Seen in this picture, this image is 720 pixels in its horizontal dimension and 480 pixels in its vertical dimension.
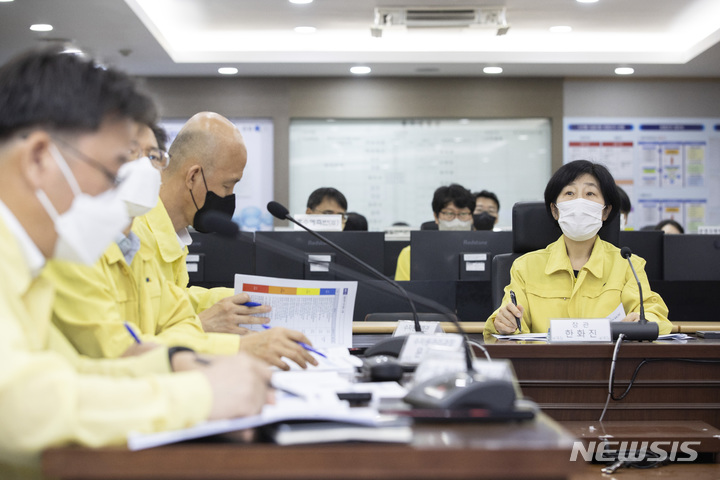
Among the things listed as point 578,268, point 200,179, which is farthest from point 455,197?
point 200,179

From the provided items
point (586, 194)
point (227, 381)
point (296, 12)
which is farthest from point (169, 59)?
point (227, 381)

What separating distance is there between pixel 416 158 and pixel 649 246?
3.33 m

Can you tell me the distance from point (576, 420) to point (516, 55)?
473cm

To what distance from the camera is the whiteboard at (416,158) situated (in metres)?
6.54

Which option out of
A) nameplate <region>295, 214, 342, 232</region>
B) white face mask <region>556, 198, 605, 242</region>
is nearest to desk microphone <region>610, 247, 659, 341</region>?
white face mask <region>556, 198, 605, 242</region>

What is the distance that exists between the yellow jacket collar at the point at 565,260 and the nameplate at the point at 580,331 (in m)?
0.57

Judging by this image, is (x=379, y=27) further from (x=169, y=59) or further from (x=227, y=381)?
(x=227, y=381)

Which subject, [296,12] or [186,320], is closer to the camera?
[186,320]

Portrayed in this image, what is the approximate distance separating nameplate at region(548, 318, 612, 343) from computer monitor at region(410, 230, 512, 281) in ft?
5.40

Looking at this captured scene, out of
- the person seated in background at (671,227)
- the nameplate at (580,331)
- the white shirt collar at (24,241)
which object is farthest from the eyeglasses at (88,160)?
the person seated in background at (671,227)

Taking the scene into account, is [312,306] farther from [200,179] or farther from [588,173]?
[588,173]

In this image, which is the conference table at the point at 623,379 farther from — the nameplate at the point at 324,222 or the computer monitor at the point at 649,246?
the nameplate at the point at 324,222

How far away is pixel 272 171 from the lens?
6531 mm

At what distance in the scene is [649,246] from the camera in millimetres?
3439
